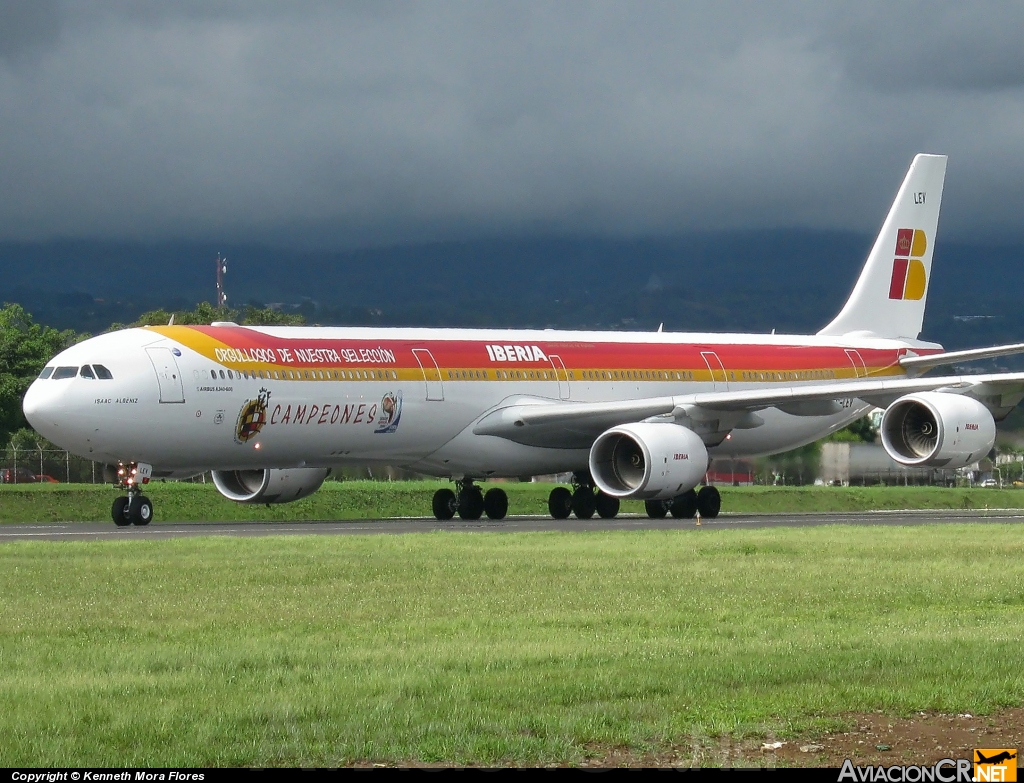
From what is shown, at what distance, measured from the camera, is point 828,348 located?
39.7m

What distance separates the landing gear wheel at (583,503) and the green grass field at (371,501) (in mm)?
7136

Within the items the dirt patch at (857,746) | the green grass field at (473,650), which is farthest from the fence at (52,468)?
the dirt patch at (857,746)

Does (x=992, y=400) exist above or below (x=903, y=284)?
below

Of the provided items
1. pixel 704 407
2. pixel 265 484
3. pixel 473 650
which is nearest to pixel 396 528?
pixel 265 484

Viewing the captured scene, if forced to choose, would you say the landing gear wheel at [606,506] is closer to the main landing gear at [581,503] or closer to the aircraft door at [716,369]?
the main landing gear at [581,503]

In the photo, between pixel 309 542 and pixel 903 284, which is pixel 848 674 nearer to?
pixel 309 542

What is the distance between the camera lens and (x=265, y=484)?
33.6 m

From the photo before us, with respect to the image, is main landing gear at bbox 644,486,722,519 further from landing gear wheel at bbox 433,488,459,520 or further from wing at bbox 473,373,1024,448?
landing gear wheel at bbox 433,488,459,520

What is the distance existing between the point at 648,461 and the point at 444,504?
6769 millimetres

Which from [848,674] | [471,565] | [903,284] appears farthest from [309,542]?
[903,284]

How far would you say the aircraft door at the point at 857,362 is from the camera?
3966 centimetres

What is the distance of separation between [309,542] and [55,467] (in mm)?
28445

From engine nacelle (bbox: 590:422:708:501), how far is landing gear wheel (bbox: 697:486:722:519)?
2036mm

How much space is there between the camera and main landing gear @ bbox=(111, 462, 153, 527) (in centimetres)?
2891
